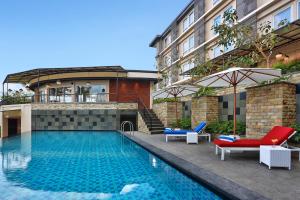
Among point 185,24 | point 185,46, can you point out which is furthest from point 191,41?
point 185,24

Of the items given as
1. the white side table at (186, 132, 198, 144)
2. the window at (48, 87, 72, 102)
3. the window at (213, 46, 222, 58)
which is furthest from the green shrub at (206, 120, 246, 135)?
the window at (48, 87, 72, 102)

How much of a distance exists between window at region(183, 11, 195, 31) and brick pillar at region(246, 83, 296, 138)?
22.8 metres

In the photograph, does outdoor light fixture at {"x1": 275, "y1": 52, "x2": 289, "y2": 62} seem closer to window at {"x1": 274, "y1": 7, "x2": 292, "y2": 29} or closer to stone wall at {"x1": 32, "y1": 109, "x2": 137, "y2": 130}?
window at {"x1": 274, "y1": 7, "x2": 292, "y2": 29}

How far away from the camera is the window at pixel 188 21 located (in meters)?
30.1

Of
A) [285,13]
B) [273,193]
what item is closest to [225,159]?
[273,193]

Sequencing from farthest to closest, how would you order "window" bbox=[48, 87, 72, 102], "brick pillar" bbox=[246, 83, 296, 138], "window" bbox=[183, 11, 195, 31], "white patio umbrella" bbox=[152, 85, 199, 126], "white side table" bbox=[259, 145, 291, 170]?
"window" bbox=[183, 11, 195, 31], "window" bbox=[48, 87, 72, 102], "white patio umbrella" bbox=[152, 85, 199, 126], "brick pillar" bbox=[246, 83, 296, 138], "white side table" bbox=[259, 145, 291, 170]

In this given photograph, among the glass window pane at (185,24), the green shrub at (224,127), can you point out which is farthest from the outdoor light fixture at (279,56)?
the glass window pane at (185,24)

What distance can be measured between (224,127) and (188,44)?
21764mm

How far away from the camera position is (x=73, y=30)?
100ft

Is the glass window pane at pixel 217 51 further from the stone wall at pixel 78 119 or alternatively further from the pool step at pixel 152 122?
the stone wall at pixel 78 119

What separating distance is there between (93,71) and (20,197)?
64.4 feet

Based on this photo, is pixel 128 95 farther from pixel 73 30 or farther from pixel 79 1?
pixel 73 30

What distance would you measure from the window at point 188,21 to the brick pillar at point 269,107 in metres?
22.8

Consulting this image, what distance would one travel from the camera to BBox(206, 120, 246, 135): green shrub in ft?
33.9
